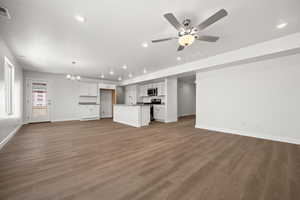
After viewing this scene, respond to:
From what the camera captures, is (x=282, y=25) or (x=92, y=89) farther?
(x=92, y=89)

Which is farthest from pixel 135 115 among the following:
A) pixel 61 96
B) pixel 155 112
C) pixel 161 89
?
pixel 61 96

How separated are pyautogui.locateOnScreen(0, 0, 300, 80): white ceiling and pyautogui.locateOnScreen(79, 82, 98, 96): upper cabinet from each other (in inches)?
149

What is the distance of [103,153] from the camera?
262cm

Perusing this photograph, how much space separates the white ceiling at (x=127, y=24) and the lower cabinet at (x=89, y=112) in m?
4.10

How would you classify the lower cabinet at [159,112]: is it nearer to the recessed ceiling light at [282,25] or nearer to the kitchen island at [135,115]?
the kitchen island at [135,115]

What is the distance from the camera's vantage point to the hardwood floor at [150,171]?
1.48m

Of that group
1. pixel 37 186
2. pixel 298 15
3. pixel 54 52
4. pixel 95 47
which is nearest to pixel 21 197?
pixel 37 186

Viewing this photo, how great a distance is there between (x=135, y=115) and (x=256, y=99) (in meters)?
4.49

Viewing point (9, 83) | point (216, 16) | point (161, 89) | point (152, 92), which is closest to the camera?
point (216, 16)

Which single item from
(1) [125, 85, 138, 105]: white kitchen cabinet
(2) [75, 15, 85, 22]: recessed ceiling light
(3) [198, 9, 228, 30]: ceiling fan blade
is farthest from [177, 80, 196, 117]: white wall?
(2) [75, 15, 85, 22]: recessed ceiling light

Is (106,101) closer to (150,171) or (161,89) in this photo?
(161,89)

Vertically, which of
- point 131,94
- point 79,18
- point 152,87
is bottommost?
point 131,94

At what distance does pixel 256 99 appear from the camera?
12.5ft

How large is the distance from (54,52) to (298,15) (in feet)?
20.1
